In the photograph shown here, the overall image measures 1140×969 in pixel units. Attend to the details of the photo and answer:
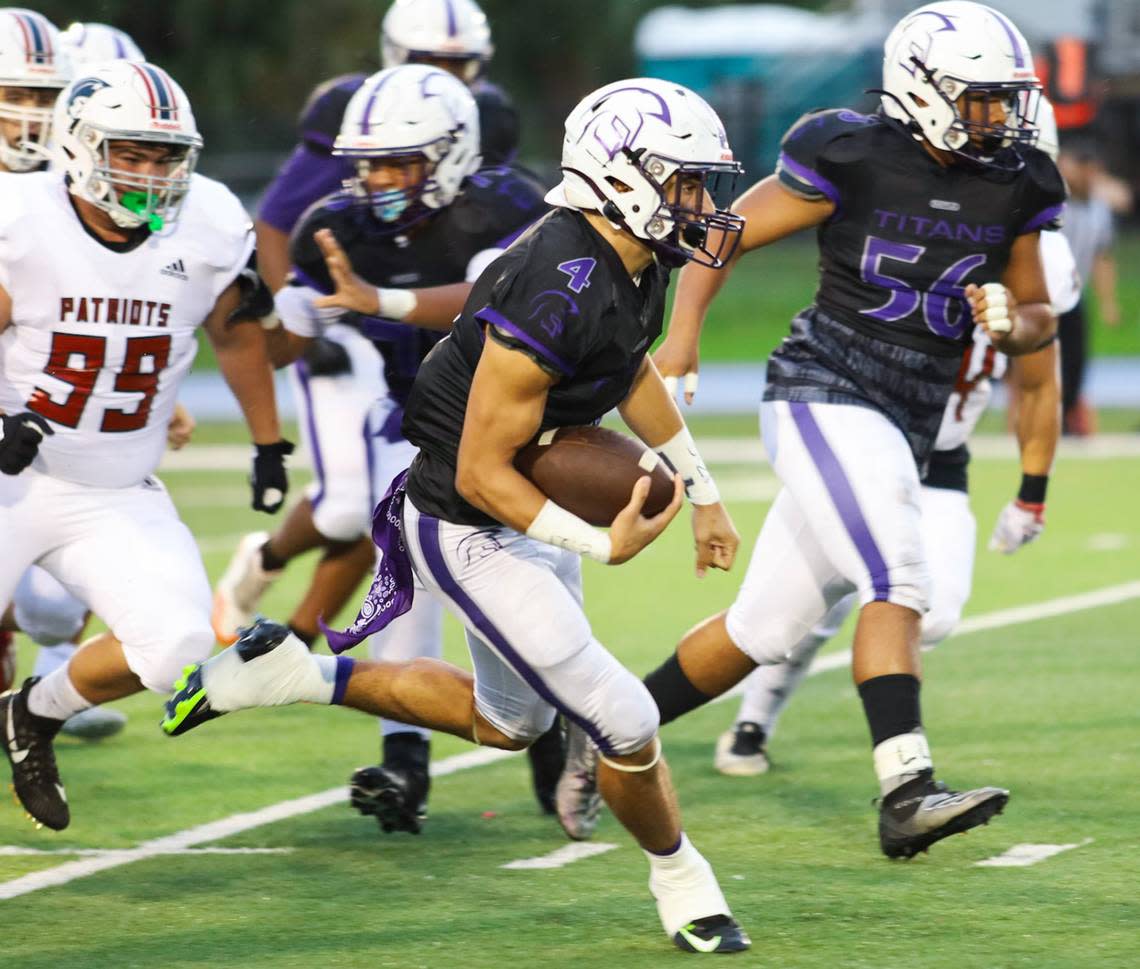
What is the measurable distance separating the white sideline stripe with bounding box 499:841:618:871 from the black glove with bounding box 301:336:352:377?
208cm

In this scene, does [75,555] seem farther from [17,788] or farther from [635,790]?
[635,790]

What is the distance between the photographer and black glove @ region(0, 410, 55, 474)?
15.4ft

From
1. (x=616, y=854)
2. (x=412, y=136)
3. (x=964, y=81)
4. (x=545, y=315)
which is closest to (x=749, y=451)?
(x=412, y=136)

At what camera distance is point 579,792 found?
4953mm

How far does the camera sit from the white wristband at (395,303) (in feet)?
17.0

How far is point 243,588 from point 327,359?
3.66 feet

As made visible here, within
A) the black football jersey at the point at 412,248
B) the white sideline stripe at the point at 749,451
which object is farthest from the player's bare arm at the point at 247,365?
the white sideline stripe at the point at 749,451

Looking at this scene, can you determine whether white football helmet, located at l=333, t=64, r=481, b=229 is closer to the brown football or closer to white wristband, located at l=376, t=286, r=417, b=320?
white wristband, located at l=376, t=286, r=417, b=320

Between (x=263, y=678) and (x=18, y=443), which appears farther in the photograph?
(x=18, y=443)

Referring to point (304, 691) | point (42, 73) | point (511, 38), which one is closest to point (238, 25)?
point (511, 38)

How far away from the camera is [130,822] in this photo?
5.26 meters

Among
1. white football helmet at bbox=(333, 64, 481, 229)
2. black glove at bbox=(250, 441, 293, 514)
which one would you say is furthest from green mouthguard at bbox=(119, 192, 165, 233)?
black glove at bbox=(250, 441, 293, 514)

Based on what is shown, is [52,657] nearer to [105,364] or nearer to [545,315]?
[105,364]

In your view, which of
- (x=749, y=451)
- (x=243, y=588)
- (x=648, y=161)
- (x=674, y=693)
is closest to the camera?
(x=648, y=161)
